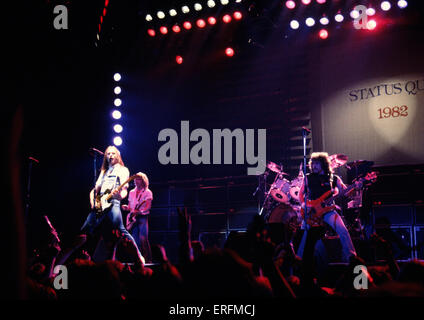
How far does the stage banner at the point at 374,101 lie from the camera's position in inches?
390

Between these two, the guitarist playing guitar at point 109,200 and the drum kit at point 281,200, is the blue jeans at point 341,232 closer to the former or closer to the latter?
the drum kit at point 281,200

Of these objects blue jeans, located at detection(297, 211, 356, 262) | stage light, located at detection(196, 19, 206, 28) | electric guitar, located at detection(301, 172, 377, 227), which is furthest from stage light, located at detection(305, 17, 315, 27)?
blue jeans, located at detection(297, 211, 356, 262)

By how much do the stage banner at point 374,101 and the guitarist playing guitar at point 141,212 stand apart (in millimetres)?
4468

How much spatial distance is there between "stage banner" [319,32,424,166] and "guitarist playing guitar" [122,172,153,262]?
14.7 feet

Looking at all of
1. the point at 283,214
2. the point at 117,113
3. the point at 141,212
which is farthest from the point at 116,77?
the point at 283,214

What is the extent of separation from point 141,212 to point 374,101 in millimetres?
5742

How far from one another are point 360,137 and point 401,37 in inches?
92.9

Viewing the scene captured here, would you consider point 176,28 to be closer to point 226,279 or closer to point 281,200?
point 281,200

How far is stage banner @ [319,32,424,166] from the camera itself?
9906 millimetres

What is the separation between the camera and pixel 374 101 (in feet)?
33.9
